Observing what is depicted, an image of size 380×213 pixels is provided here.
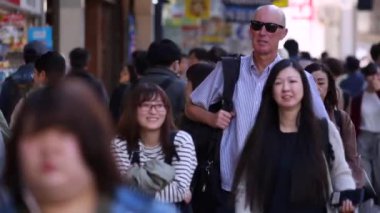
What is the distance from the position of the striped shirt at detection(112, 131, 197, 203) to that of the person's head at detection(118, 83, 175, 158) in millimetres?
49

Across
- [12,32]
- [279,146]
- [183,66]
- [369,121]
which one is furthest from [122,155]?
[183,66]

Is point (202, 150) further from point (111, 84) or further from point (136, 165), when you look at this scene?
point (111, 84)

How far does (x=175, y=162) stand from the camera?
6984 millimetres

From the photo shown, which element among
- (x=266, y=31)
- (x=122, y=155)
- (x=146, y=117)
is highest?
(x=266, y=31)

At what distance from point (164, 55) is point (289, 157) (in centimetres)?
390

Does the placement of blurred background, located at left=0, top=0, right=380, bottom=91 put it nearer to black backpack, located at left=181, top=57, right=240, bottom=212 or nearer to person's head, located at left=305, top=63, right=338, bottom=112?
person's head, located at left=305, top=63, right=338, bottom=112

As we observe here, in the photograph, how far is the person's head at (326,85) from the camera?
8672 mm

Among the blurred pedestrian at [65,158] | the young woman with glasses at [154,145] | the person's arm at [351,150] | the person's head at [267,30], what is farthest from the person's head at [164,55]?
the blurred pedestrian at [65,158]

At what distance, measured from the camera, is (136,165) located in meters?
6.89

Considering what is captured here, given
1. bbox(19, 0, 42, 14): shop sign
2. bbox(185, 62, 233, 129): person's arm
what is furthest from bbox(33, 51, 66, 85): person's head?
bbox(19, 0, 42, 14): shop sign

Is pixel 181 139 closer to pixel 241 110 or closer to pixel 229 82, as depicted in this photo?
pixel 241 110

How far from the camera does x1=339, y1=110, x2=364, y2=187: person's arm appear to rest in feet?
25.5

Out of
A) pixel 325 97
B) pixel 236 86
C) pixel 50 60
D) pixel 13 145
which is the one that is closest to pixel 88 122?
pixel 13 145

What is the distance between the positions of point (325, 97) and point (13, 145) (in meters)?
5.90
